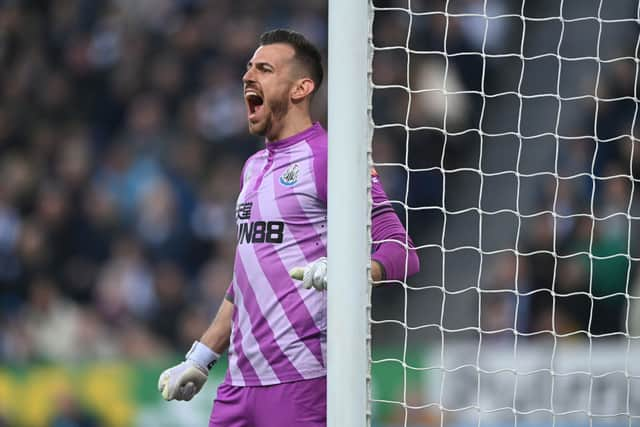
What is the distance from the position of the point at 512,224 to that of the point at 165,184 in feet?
9.00

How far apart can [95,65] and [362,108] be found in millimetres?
7101

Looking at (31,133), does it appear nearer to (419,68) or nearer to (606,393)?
(419,68)

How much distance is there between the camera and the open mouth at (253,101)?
164 inches

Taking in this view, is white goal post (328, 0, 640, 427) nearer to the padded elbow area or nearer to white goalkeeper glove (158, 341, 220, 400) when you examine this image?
the padded elbow area

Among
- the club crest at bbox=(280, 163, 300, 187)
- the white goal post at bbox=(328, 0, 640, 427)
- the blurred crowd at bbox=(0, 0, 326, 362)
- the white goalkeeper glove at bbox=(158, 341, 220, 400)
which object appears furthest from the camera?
the blurred crowd at bbox=(0, 0, 326, 362)

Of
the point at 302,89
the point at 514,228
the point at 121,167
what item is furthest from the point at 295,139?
the point at 121,167

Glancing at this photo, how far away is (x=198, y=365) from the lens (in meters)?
4.20

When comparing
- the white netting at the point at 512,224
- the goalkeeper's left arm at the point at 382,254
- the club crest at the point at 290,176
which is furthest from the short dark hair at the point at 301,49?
the white netting at the point at 512,224

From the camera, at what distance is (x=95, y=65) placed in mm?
10469

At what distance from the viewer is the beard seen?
163 inches

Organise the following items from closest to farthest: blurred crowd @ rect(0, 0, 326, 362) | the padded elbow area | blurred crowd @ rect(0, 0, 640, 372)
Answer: the padded elbow area < blurred crowd @ rect(0, 0, 640, 372) < blurred crowd @ rect(0, 0, 326, 362)

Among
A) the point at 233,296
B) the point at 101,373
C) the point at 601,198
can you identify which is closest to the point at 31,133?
the point at 101,373

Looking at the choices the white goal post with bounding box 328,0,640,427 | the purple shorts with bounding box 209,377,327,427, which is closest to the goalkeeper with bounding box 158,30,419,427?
the purple shorts with bounding box 209,377,327,427

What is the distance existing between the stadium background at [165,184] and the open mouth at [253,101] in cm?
290
